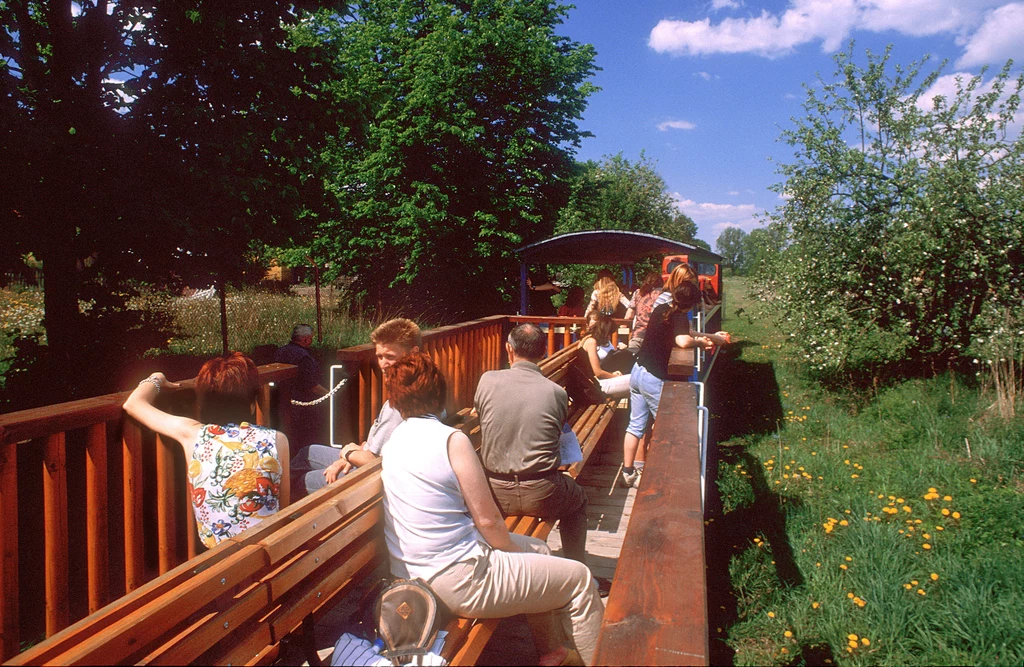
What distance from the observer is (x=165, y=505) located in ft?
10.4

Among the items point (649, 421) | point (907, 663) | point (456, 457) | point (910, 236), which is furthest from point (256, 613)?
point (910, 236)

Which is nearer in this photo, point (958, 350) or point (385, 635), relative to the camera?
point (385, 635)

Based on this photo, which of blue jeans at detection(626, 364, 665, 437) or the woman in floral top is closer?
the woman in floral top

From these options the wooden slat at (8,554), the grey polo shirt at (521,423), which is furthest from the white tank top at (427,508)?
the wooden slat at (8,554)

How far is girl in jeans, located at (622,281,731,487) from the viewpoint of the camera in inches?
209

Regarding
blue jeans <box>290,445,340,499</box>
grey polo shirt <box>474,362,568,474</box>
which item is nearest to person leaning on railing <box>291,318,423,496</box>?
blue jeans <box>290,445,340,499</box>

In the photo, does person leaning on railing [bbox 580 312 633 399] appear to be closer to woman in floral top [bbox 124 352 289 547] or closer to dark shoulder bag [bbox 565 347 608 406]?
dark shoulder bag [bbox 565 347 608 406]

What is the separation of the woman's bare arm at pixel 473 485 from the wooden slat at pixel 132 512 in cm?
151

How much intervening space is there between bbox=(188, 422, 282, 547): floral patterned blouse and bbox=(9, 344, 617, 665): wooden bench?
14.7 inches

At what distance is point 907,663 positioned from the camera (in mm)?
3740

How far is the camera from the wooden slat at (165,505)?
3166 mm

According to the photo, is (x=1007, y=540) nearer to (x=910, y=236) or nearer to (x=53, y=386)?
(x=910, y=236)

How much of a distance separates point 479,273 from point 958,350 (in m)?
13.3

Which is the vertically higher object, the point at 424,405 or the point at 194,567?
the point at 424,405
